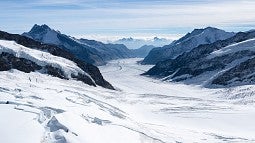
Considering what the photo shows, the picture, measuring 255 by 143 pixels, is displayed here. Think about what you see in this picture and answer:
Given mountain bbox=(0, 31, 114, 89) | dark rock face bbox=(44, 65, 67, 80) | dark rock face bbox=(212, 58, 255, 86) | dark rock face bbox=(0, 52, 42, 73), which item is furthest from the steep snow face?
dark rock face bbox=(212, 58, 255, 86)

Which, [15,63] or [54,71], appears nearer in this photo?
[15,63]

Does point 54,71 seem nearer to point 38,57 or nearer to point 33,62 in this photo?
point 33,62

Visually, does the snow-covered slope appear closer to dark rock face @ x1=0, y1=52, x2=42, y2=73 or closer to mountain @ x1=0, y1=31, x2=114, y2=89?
mountain @ x1=0, y1=31, x2=114, y2=89

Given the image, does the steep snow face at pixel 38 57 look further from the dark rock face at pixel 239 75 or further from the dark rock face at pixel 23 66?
the dark rock face at pixel 239 75

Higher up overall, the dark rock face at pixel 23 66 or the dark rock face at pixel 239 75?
the dark rock face at pixel 23 66

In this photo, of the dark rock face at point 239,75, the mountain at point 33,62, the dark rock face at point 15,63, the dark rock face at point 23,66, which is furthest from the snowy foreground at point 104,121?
the dark rock face at point 239,75

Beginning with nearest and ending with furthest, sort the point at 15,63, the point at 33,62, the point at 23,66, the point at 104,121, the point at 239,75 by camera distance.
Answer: the point at 104,121 < the point at 15,63 < the point at 23,66 < the point at 33,62 < the point at 239,75

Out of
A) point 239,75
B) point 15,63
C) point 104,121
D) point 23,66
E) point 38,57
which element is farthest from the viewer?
point 239,75

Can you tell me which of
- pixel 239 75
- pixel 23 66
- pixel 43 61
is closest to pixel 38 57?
pixel 43 61

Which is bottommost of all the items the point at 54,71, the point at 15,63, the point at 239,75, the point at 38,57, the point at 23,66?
the point at 239,75

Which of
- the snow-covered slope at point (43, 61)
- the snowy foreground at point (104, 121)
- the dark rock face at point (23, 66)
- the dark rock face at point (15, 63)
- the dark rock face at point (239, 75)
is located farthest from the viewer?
the dark rock face at point (239, 75)

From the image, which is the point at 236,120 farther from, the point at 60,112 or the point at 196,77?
the point at 196,77

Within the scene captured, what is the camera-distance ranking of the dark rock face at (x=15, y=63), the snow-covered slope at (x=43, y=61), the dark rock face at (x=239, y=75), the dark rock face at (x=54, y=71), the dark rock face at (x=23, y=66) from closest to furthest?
the dark rock face at (x=15, y=63) < the dark rock face at (x=23, y=66) < the snow-covered slope at (x=43, y=61) < the dark rock face at (x=54, y=71) < the dark rock face at (x=239, y=75)

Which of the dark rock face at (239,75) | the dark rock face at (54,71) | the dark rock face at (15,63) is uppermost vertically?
the dark rock face at (15,63)
